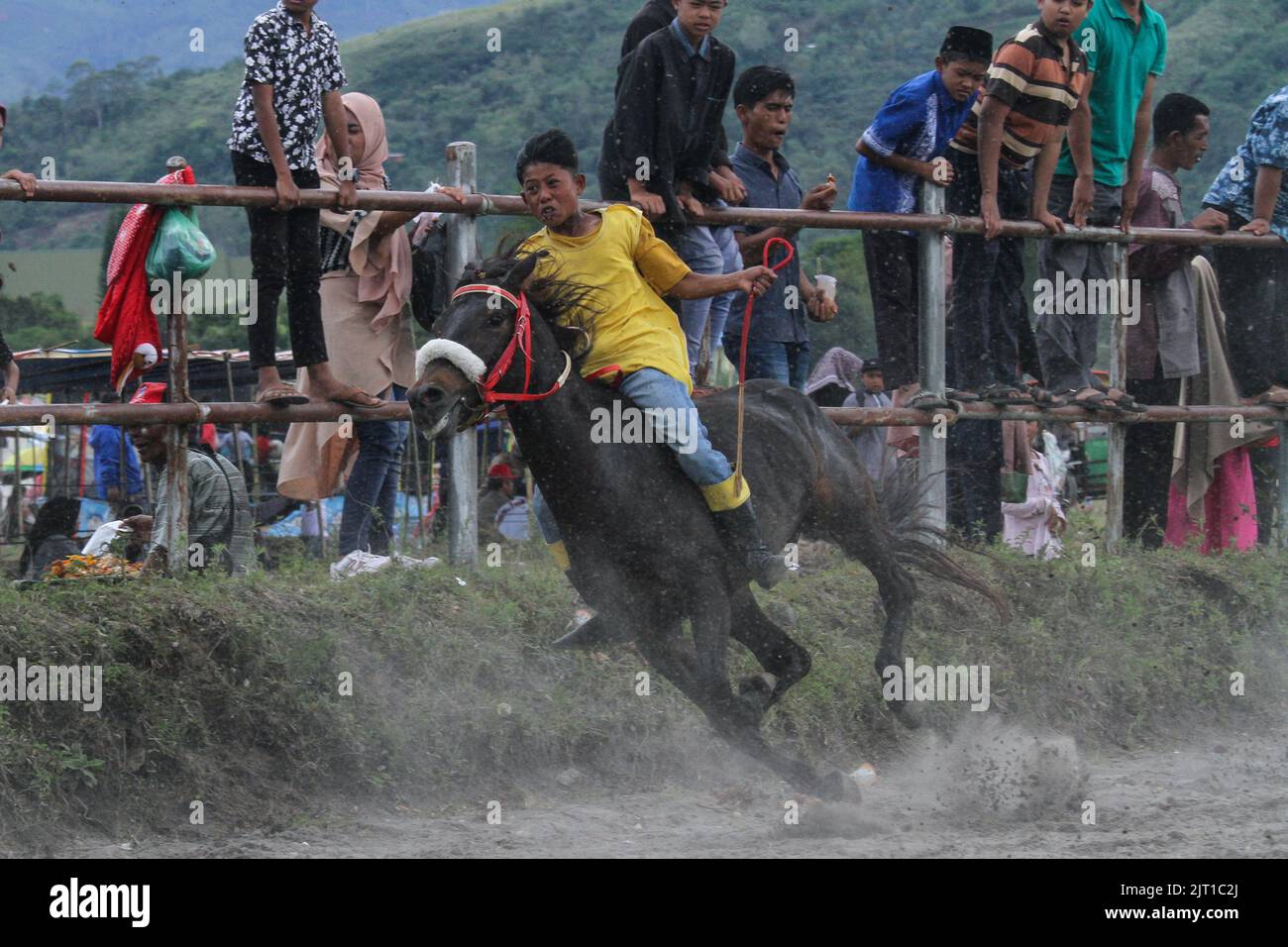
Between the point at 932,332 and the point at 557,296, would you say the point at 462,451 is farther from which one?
the point at 932,332

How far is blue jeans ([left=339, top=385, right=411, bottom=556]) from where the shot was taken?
7.72 meters

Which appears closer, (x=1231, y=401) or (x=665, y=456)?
(x=665, y=456)

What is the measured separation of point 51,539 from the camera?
28.8 ft

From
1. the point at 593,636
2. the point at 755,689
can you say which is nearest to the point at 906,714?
the point at 755,689

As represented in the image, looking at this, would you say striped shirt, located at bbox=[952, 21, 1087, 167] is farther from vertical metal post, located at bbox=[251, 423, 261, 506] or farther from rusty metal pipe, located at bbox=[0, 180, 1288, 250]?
vertical metal post, located at bbox=[251, 423, 261, 506]

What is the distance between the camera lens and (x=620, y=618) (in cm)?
648

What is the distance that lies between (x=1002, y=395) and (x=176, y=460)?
14.9 ft

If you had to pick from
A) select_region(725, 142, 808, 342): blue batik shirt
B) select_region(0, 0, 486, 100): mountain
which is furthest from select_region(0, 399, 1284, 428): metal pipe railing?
select_region(0, 0, 486, 100): mountain

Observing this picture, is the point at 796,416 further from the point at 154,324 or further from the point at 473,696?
the point at 154,324

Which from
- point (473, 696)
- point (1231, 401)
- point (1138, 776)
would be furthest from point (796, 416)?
point (1231, 401)

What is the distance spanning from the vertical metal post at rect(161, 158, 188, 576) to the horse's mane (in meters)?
1.56
